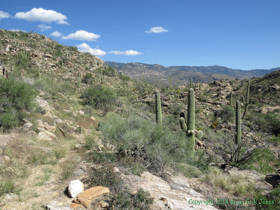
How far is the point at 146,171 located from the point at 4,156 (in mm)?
4312

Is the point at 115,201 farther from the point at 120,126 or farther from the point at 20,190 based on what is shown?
the point at 120,126

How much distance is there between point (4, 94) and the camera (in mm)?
7266

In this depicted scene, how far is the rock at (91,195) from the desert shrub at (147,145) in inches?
77.8

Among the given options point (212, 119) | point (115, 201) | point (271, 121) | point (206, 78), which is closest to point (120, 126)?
point (115, 201)

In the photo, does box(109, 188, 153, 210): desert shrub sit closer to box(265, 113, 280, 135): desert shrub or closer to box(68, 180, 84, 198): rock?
box(68, 180, 84, 198): rock

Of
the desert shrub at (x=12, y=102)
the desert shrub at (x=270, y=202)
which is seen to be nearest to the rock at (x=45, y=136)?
the desert shrub at (x=12, y=102)

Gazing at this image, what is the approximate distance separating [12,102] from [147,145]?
6404mm

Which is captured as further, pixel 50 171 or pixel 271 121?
pixel 271 121

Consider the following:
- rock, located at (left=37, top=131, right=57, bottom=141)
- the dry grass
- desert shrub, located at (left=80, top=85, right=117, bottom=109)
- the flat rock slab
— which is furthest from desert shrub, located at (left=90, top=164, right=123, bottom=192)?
desert shrub, located at (left=80, top=85, right=117, bottom=109)

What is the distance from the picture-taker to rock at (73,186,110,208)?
3.53m

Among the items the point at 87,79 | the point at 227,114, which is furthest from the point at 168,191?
the point at 87,79

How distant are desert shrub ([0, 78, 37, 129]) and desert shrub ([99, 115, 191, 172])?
12.8 feet

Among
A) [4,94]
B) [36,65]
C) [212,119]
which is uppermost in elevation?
[36,65]

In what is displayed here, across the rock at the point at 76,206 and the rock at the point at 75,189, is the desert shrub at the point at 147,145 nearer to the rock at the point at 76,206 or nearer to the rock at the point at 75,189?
the rock at the point at 75,189
